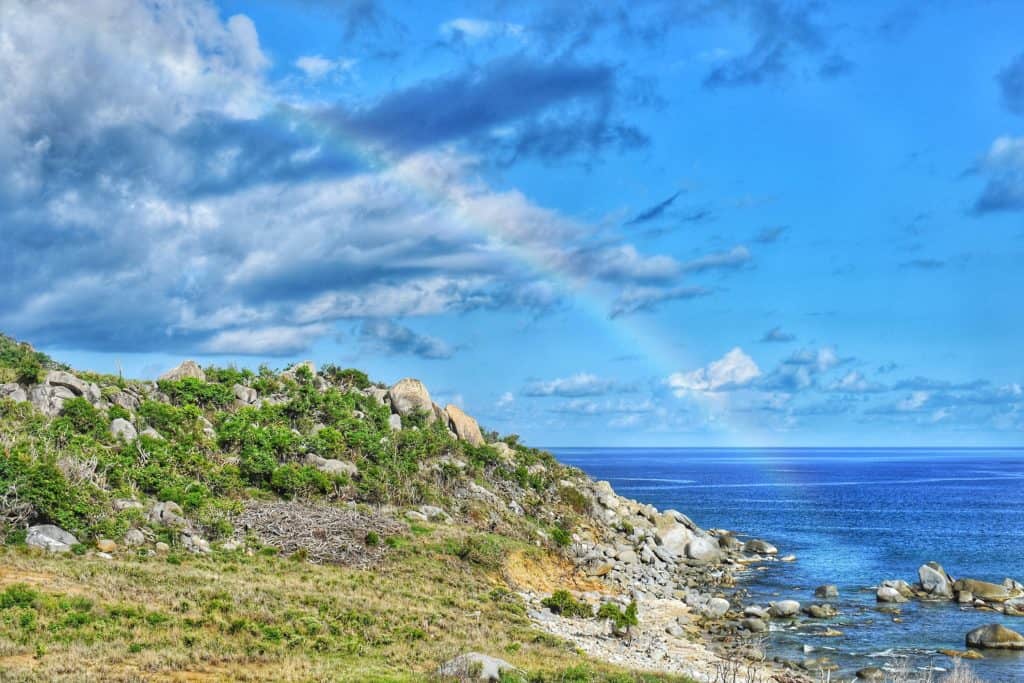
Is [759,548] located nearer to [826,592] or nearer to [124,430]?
[826,592]

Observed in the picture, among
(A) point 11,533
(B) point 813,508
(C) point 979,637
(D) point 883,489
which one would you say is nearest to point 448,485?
(A) point 11,533

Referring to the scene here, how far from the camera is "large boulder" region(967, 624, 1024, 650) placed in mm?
40594

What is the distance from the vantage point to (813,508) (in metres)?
121

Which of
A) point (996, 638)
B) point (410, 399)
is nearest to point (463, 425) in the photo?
→ point (410, 399)

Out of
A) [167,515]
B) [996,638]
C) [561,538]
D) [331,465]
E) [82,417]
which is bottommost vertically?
[996,638]

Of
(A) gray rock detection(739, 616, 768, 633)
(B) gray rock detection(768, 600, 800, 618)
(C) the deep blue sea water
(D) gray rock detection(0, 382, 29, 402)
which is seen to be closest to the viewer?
(C) the deep blue sea water

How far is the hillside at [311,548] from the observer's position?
26.2 metres

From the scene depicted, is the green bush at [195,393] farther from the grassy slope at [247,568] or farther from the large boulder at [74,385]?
the large boulder at [74,385]

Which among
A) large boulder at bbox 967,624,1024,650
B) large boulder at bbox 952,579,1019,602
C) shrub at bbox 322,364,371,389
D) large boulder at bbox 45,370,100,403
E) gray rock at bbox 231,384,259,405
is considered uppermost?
shrub at bbox 322,364,371,389

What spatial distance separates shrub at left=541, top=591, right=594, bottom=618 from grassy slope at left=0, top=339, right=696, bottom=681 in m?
2.32

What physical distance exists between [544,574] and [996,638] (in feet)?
80.2

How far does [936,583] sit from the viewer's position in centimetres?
5481

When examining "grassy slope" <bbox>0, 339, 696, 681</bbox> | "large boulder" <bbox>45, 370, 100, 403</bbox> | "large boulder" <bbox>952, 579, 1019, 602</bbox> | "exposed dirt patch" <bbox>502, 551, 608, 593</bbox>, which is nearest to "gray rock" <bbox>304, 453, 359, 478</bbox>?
"grassy slope" <bbox>0, 339, 696, 681</bbox>

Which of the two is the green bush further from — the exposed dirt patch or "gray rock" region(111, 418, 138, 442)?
the exposed dirt patch
